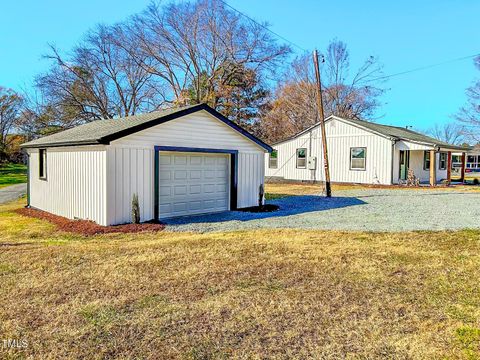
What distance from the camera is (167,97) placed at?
105 feet

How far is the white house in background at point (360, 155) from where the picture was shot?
20.3m

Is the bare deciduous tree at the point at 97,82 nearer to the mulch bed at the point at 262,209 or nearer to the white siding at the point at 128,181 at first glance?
the mulch bed at the point at 262,209

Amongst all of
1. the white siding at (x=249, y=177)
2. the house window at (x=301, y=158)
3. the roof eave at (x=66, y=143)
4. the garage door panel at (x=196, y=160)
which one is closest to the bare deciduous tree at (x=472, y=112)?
the house window at (x=301, y=158)

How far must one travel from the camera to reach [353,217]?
1003 centimetres

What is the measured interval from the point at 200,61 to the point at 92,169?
2265 centimetres

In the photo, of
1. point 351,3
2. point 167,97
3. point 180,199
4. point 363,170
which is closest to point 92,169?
point 180,199

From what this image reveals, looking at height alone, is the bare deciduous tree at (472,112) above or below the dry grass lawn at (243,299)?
above

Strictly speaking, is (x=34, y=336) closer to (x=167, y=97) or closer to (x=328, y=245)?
(x=328, y=245)

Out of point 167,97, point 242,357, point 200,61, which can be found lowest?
point 242,357

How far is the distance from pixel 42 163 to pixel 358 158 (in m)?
17.4

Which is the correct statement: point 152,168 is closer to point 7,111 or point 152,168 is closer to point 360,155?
point 360,155

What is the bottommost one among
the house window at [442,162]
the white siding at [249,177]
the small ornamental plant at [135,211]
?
the small ornamental plant at [135,211]

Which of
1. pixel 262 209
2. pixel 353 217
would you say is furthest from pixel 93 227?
pixel 353 217

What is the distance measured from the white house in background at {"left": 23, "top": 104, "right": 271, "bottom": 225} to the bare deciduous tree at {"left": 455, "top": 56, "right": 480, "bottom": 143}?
92.0 ft
